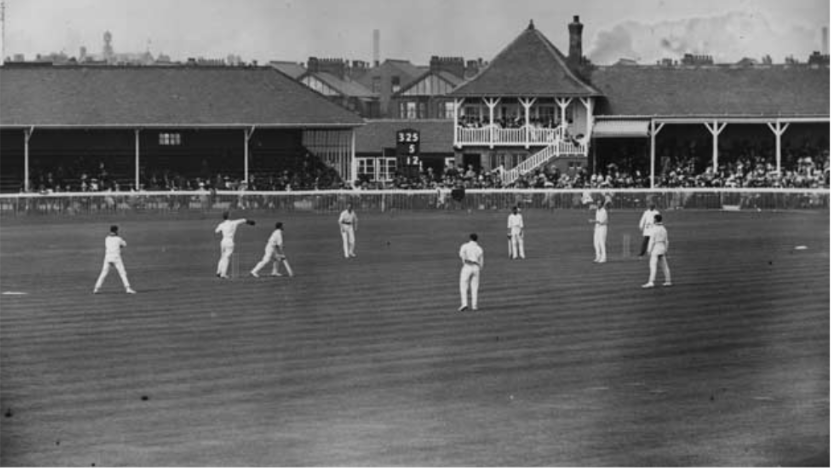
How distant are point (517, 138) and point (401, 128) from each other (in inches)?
631

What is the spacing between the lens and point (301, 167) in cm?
6675

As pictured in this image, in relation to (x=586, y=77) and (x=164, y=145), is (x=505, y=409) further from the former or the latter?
(x=586, y=77)

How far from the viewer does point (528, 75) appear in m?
71.5

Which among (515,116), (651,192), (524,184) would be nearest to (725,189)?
(651,192)

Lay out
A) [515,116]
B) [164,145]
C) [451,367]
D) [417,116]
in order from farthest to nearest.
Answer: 1. [417,116]
2. [515,116]
3. [164,145]
4. [451,367]

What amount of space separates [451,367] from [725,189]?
39921 mm

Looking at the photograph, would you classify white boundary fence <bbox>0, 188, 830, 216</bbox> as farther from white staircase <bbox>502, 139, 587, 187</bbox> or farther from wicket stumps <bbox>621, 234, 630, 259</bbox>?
wicket stumps <bbox>621, 234, 630, 259</bbox>

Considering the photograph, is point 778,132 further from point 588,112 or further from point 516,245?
point 516,245

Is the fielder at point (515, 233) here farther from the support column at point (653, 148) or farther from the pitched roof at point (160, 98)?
the pitched roof at point (160, 98)

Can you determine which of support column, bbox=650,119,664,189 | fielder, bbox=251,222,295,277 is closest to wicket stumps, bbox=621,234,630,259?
fielder, bbox=251,222,295,277

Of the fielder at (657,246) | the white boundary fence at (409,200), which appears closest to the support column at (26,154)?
the white boundary fence at (409,200)

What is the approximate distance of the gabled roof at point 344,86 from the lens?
103 metres

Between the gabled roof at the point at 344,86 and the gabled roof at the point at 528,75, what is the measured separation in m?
29.4

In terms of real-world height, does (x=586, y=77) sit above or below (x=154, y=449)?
above
